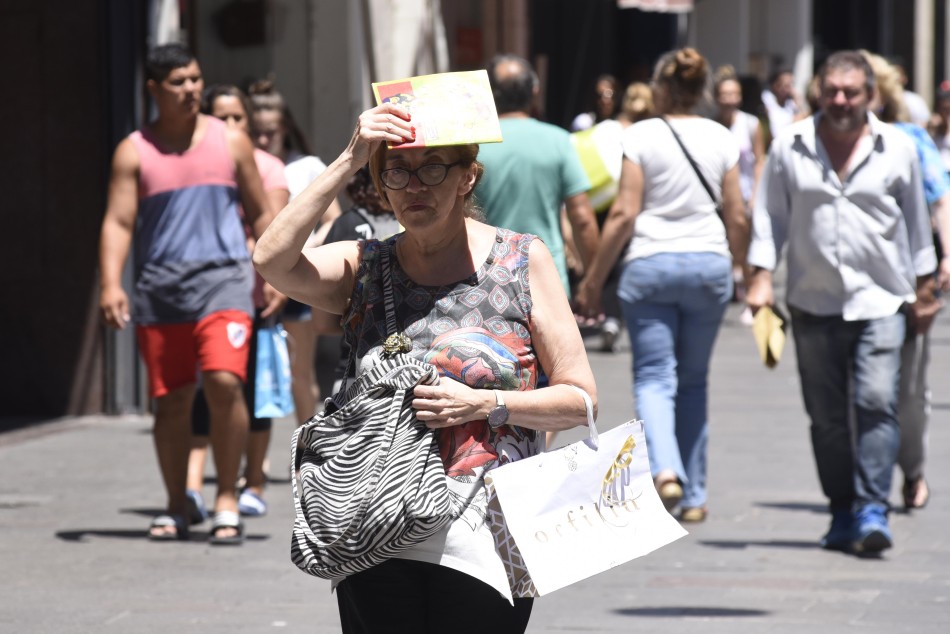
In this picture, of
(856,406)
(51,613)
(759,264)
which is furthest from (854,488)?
(51,613)

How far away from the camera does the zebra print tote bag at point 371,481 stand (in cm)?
347

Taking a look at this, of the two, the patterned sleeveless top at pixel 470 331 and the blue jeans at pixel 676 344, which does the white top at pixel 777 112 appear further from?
the patterned sleeveless top at pixel 470 331

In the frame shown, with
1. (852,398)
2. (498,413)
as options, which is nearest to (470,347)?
(498,413)

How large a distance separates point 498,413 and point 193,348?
12.1 feet

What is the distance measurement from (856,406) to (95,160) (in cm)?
501

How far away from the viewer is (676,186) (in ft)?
24.5

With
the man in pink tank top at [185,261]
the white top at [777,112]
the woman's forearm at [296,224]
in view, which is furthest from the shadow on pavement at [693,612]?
the white top at [777,112]

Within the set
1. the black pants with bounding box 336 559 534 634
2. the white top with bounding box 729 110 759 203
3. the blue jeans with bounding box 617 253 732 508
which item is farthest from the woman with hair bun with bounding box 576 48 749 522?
the white top with bounding box 729 110 759 203

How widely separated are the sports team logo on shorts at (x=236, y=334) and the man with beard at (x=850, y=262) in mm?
1945

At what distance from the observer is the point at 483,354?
11.9 feet

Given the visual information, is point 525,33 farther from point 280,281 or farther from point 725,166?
point 280,281

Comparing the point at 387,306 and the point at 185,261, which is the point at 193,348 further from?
the point at 387,306

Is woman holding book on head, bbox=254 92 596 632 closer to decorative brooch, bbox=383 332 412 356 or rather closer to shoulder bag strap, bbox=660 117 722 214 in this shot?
decorative brooch, bbox=383 332 412 356

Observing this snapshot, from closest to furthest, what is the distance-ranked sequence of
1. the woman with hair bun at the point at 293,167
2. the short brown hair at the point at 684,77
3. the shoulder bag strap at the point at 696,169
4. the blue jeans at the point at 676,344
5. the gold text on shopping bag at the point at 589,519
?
the gold text on shopping bag at the point at 589,519
the blue jeans at the point at 676,344
the shoulder bag strap at the point at 696,169
the short brown hair at the point at 684,77
the woman with hair bun at the point at 293,167
